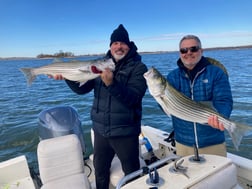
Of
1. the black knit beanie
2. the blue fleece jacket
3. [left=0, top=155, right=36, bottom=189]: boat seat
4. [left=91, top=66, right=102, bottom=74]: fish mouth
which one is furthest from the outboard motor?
the blue fleece jacket

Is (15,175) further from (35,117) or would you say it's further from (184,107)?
(35,117)

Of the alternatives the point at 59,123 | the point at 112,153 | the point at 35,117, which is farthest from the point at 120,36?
the point at 35,117

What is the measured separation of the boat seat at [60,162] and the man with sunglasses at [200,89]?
1272 millimetres

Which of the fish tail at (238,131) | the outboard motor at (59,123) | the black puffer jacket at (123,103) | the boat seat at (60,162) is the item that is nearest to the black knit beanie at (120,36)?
the black puffer jacket at (123,103)

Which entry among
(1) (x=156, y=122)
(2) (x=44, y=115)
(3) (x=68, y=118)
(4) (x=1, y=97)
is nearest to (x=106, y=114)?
(3) (x=68, y=118)

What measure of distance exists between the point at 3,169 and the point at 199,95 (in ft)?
9.15

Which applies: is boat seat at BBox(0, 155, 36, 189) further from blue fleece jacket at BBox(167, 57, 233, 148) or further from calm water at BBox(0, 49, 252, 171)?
calm water at BBox(0, 49, 252, 171)

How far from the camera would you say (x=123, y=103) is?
2.77 meters

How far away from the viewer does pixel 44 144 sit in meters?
2.99

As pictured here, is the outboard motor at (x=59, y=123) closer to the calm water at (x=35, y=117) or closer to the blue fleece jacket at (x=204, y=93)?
the blue fleece jacket at (x=204, y=93)

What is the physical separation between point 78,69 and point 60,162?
1134mm

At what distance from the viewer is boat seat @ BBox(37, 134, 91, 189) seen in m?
2.89

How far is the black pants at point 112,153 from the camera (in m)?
2.83

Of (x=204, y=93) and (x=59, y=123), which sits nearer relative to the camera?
(x=204, y=93)
